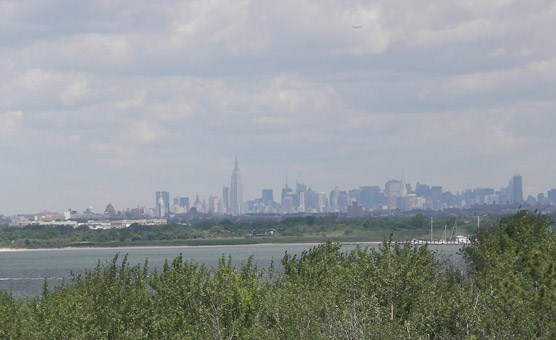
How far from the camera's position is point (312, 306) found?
1692 inches

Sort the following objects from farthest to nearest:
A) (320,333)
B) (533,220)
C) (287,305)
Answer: (533,220)
(287,305)
(320,333)

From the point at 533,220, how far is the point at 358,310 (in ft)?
135

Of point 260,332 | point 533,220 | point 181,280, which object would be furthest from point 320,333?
point 533,220

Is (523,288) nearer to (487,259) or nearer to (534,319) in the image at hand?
(534,319)

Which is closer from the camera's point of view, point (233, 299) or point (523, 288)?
point (523, 288)

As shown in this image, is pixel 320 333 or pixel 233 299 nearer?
pixel 320 333

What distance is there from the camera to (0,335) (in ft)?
145

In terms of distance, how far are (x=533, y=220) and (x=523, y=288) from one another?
38.9 metres

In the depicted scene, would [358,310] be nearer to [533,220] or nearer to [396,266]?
[396,266]

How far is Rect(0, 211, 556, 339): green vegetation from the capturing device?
40.4 m

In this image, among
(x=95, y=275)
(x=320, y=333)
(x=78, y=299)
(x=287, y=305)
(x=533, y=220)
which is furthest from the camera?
(x=533, y=220)

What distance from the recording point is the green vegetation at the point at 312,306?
133ft

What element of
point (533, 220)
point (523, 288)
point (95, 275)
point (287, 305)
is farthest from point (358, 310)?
point (533, 220)

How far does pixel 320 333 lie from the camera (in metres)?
39.2
